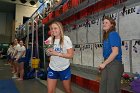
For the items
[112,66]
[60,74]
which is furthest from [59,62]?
[112,66]

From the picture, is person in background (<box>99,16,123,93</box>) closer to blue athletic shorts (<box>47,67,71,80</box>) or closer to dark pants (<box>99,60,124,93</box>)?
dark pants (<box>99,60,124,93</box>)

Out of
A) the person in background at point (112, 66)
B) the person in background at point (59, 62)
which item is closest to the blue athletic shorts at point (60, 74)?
the person in background at point (59, 62)

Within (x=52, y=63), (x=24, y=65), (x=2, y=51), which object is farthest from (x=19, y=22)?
(x=52, y=63)

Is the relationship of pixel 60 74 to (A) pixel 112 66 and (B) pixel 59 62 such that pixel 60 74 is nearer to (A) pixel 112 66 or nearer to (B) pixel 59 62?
(B) pixel 59 62

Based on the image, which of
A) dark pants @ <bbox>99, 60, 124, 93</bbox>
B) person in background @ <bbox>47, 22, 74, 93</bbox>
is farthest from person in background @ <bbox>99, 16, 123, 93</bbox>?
person in background @ <bbox>47, 22, 74, 93</bbox>

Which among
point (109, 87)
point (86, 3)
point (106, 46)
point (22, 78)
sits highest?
point (86, 3)

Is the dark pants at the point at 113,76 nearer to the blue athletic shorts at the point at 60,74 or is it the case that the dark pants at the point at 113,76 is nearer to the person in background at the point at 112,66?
the person in background at the point at 112,66

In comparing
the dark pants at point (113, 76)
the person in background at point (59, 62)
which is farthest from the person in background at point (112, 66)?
the person in background at point (59, 62)

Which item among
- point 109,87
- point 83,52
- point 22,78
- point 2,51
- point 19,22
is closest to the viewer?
point 109,87

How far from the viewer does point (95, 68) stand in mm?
4738

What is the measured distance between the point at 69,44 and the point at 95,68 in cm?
178

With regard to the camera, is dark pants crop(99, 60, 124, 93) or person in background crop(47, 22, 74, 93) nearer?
dark pants crop(99, 60, 124, 93)

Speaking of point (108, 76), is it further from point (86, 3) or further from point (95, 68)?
point (86, 3)

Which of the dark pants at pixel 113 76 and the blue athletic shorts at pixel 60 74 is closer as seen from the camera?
the dark pants at pixel 113 76
